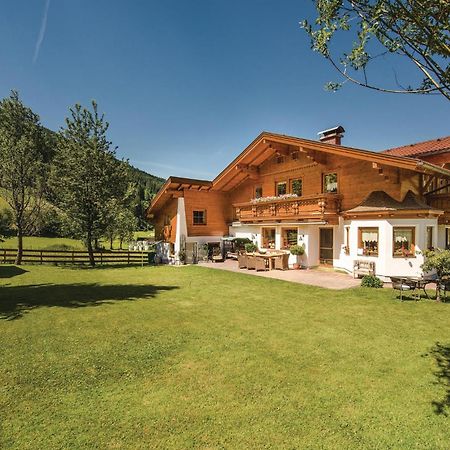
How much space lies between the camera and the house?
47.9ft

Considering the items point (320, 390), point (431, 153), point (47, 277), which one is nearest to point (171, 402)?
point (320, 390)

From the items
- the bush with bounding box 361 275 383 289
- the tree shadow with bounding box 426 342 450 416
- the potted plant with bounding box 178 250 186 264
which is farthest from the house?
the tree shadow with bounding box 426 342 450 416

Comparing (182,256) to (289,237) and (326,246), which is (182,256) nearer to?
(289,237)

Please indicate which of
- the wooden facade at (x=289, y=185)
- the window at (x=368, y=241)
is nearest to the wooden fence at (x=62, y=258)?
the wooden facade at (x=289, y=185)

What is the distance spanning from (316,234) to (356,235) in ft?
10.9

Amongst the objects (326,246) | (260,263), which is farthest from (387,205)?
(260,263)

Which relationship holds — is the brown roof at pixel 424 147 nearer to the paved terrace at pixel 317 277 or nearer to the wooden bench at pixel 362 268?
the wooden bench at pixel 362 268

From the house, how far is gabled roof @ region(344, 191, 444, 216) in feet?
0.15

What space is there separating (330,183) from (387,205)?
4.52 metres

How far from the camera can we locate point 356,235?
16.0 m

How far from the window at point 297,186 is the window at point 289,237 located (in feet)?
8.85

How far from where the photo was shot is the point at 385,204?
1521cm

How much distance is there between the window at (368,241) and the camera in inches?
603

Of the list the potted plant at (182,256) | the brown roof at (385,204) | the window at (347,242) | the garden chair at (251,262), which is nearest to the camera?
the brown roof at (385,204)
